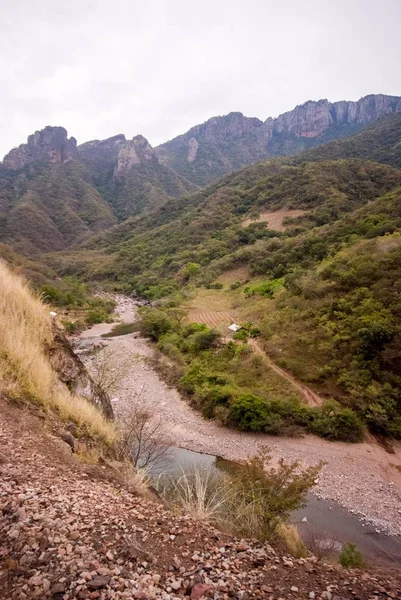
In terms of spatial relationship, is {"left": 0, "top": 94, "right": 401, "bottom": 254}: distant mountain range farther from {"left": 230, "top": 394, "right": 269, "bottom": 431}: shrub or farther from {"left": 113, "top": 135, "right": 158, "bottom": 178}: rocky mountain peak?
{"left": 230, "top": 394, "right": 269, "bottom": 431}: shrub

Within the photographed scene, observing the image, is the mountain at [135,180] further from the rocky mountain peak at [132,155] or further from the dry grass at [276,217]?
the dry grass at [276,217]

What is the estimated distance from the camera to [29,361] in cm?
573

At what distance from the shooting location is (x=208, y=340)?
1014 inches

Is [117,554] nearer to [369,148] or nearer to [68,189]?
[369,148]

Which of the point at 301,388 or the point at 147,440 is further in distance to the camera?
the point at 301,388

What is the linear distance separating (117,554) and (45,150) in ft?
627

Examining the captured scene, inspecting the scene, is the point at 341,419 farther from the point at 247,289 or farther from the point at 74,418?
the point at 247,289

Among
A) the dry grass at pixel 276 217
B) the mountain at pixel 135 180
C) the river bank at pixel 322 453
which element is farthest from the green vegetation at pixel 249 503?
the mountain at pixel 135 180

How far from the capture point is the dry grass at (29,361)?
5.44 metres

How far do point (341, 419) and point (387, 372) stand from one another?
12.2 ft

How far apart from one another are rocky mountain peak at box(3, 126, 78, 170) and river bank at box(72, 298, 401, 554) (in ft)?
558

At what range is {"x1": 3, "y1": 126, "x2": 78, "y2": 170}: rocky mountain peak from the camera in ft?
511

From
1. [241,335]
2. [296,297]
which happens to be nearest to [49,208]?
[241,335]

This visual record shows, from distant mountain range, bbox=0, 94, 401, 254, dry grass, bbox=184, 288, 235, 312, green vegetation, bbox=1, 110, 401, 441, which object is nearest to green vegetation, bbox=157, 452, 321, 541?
green vegetation, bbox=1, 110, 401, 441
